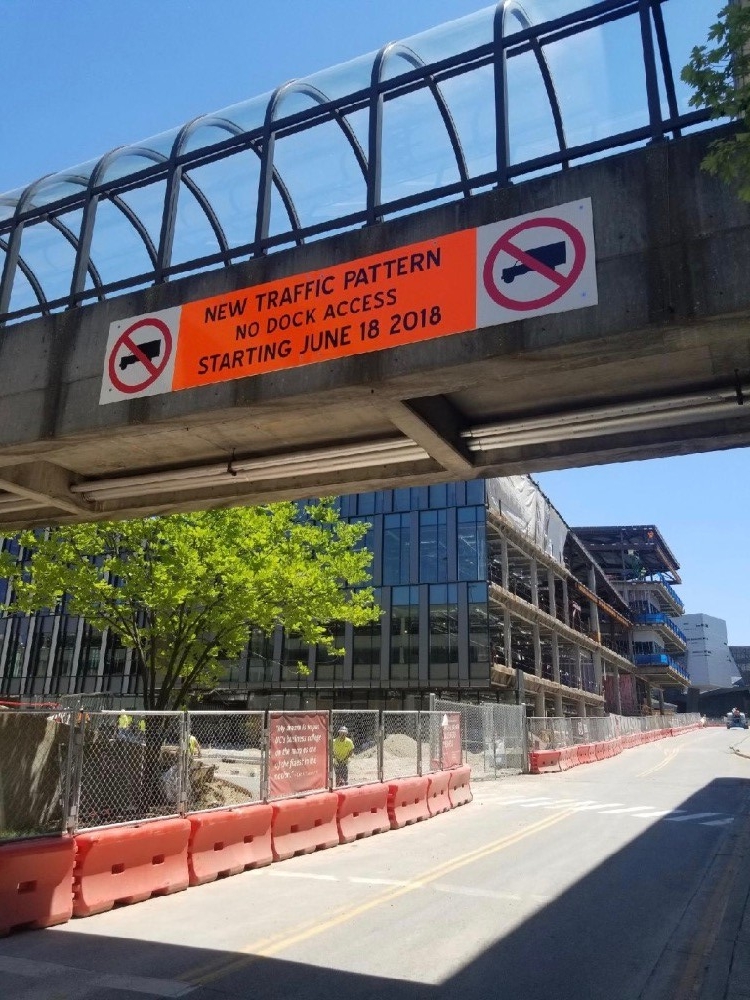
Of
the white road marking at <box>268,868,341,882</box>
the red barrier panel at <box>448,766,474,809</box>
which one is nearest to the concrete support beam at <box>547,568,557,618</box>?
the red barrier panel at <box>448,766,474,809</box>

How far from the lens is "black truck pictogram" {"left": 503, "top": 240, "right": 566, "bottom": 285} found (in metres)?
6.00

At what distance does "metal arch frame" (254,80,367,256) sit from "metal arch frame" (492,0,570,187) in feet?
4.85

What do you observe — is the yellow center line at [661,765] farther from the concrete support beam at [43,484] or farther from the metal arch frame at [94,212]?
the metal arch frame at [94,212]

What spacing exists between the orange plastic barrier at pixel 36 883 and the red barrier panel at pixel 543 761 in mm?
21564

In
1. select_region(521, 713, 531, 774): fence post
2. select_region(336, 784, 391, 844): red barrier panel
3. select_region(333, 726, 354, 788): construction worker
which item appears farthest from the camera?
select_region(521, 713, 531, 774): fence post

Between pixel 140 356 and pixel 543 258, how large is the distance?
4.11 meters

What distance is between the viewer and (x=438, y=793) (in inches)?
627

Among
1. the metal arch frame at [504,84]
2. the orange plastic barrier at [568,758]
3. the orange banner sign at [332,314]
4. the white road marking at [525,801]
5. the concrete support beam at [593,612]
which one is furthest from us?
the concrete support beam at [593,612]

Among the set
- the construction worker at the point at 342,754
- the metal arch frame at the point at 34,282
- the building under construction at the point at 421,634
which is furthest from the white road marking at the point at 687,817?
the building under construction at the point at 421,634

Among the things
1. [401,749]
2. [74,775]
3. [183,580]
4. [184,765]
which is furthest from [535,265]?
[401,749]

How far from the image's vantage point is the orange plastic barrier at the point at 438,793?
15391 millimetres

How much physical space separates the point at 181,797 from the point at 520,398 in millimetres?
6181

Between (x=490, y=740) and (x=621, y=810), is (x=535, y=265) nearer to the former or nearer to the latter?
(x=621, y=810)

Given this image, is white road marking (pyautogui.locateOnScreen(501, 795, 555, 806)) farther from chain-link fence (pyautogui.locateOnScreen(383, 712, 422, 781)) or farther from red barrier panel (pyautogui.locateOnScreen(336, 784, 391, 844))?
red barrier panel (pyautogui.locateOnScreen(336, 784, 391, 844))
